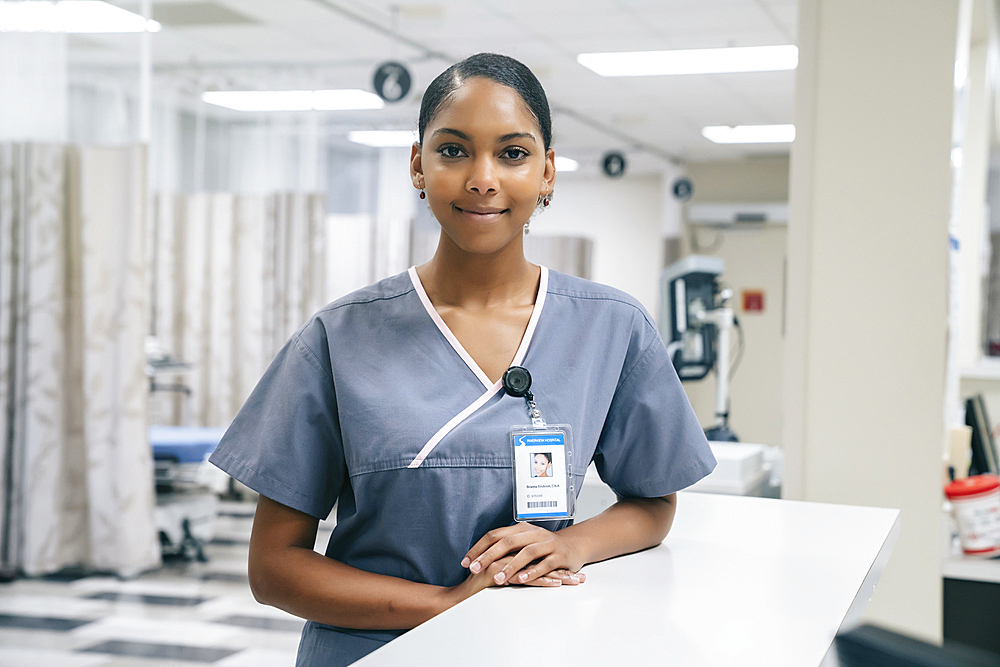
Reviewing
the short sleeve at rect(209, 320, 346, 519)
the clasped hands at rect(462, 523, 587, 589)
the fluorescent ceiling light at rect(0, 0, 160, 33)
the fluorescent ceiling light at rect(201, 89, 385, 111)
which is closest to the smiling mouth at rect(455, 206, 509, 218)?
the short sleeve at rect(209, 320, 346, 519)

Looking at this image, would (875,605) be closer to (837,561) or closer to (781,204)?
(837,561)

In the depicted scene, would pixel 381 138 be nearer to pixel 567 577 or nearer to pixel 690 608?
pixel 567 577

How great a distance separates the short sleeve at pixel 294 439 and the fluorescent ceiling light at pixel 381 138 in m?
6.59

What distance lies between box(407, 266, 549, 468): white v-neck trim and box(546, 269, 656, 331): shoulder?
0.02 meters

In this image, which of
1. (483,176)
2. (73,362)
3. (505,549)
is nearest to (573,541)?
(505,549)

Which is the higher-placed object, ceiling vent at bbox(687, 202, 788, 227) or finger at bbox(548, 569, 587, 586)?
ceiling vent at bbox(687, 202, 788, 227)

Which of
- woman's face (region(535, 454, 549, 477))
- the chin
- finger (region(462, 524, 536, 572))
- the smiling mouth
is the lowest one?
finger (region(462, 524, 536, 572))

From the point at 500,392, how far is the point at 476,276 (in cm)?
17

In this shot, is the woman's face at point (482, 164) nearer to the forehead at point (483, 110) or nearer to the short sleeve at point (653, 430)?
the forehead at point (483, 110)

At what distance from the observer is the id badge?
1.16 metres

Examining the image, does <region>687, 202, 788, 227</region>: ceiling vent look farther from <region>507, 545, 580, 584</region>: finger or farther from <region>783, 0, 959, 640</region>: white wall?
<region>507, 545, 580, 584</region>: finger

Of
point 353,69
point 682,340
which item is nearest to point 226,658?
point 682,340

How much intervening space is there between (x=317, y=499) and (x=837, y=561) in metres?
0.69

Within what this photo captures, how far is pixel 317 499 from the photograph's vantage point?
1234 millimetres
